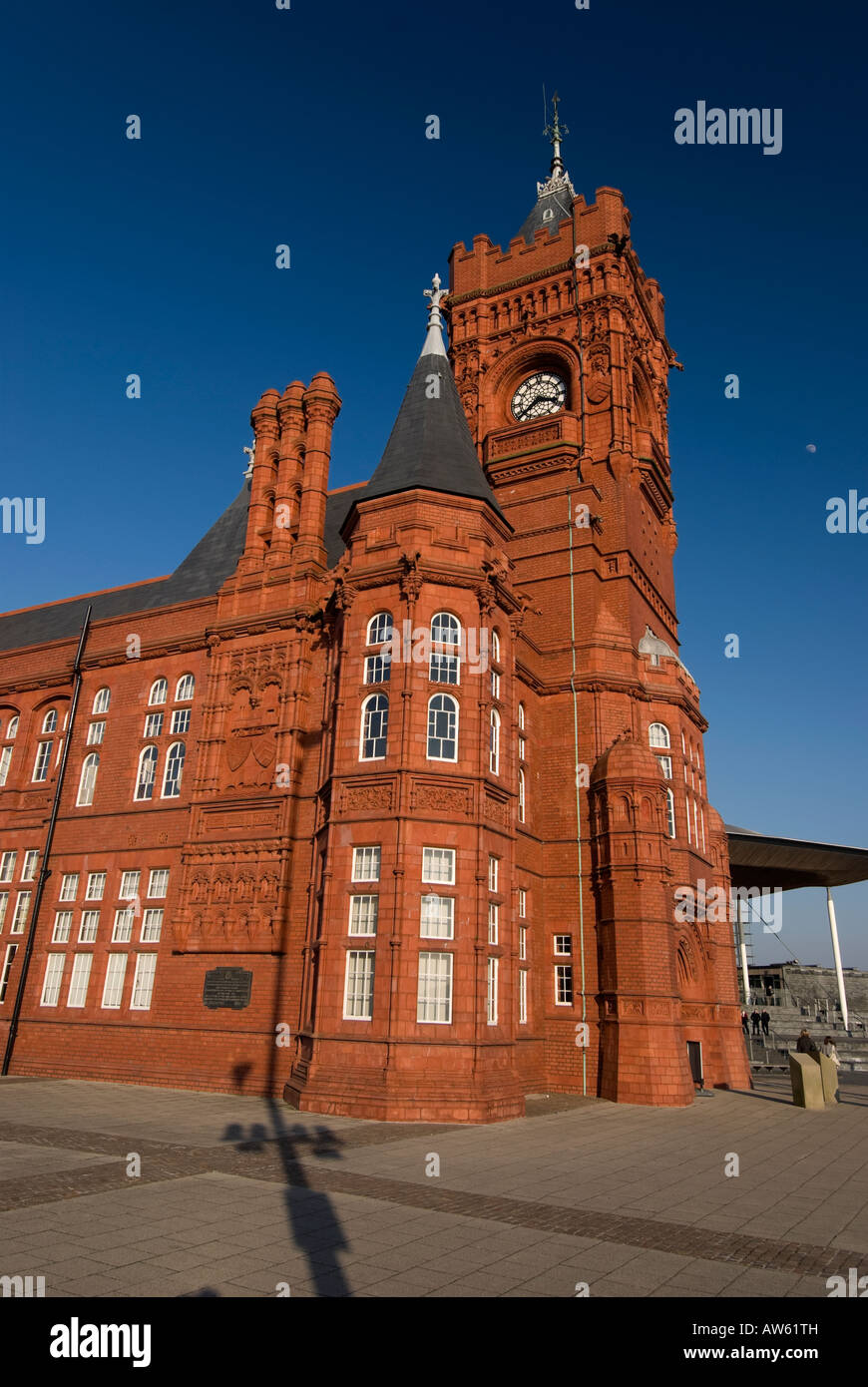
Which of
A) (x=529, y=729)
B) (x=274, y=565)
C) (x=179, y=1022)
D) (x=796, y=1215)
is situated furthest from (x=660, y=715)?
(x=796, y=1215)

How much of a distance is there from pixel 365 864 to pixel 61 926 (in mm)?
13618

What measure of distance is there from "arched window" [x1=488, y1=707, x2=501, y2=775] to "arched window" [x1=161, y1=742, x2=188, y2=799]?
10.6 metres

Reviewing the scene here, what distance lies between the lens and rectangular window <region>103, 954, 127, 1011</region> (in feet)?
84.7

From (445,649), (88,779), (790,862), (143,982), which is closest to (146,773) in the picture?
(88,779)

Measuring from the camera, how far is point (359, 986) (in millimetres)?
19219

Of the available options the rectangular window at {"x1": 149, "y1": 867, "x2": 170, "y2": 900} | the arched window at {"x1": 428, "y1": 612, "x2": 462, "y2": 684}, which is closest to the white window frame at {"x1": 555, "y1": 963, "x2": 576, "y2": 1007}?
the arched window at {"x1": 428, "y1": 612, "x2": 462, "y2": 684}

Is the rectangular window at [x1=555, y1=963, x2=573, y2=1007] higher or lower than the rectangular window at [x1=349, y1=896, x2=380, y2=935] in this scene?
lower

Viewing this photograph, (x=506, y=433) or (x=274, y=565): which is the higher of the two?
(x=506, y=433)

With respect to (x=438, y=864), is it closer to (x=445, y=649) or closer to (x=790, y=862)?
(x=445, y=649)

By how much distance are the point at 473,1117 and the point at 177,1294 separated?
39.3 feet

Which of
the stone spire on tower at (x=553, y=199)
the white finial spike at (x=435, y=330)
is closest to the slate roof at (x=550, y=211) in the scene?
the stone spire on tower at (x=553, y=199)

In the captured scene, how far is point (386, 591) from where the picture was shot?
22312mm

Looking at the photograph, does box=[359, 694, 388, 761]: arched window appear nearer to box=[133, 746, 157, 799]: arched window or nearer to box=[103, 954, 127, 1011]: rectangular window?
box=[133, 746, 157, 799]: arched window

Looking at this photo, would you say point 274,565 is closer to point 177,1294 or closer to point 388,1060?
point 388,1060
